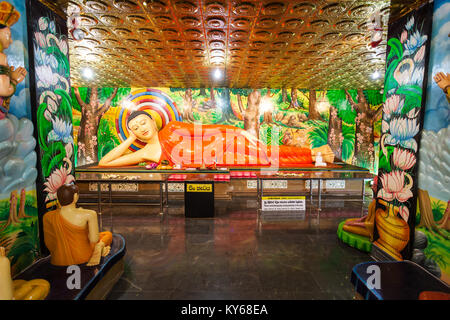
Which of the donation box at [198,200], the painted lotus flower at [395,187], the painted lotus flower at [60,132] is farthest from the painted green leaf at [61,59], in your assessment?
the painted lotus flower at [395,187]

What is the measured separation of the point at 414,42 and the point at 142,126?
6151 mm

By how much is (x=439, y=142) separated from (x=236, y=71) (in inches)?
160

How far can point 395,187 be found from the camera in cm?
264

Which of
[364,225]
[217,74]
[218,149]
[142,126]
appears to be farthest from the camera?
[218,149]

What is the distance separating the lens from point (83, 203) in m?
5.45

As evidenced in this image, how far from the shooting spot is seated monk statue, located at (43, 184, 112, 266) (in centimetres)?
213

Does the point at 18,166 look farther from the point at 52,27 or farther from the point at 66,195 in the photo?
the point at 52,27

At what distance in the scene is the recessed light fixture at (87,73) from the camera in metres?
5.24

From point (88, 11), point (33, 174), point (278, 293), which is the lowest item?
point (278, 293)

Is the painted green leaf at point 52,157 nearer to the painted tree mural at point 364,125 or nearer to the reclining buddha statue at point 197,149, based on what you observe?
the reclining buddha statue at point 197,149

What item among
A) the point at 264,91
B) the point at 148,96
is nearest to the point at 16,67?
the point at 148,96

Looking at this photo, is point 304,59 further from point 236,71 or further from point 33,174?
point 33,174

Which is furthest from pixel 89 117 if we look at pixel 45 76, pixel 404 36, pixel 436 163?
pixel 436 163

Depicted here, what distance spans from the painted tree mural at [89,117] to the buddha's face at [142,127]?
3.90 feet
